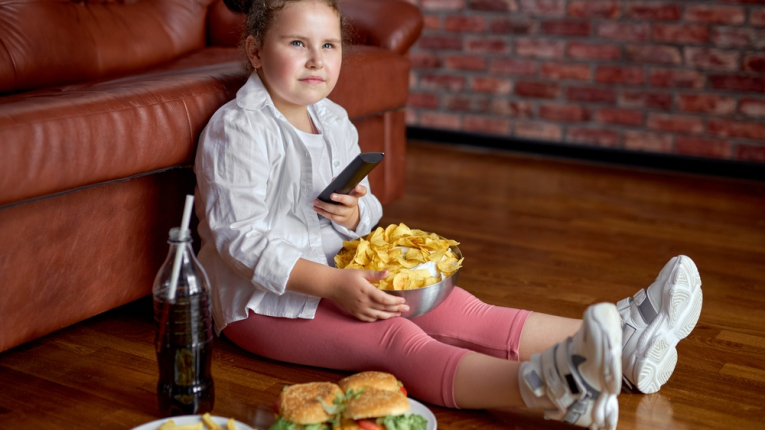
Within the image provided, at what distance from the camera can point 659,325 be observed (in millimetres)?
1264

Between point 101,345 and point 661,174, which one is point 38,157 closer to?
point 101,345

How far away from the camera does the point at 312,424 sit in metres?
1.02

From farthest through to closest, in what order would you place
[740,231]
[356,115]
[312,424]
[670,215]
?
[670,215] → [740,231] → [356,115] → [312,424]

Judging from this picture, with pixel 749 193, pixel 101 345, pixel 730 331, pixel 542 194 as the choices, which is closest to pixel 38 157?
pixel 101 345

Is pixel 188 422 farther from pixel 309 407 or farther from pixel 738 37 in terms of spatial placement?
pixel 738 37

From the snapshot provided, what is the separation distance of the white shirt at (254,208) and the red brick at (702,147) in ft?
6.15

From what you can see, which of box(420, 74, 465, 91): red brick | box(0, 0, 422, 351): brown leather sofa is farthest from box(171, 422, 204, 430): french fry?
box(420, 74, 465, 91): red brick

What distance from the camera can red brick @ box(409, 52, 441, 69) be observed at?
324 centimetres

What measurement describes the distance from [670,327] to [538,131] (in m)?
1.90

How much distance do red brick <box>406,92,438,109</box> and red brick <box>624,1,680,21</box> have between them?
0.85m

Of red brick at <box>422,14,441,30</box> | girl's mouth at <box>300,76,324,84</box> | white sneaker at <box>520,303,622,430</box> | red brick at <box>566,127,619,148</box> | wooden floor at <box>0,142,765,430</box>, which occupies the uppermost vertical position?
girl's mouth at <box>300,76,324,84</box>

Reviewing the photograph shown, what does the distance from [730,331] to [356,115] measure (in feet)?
3.10

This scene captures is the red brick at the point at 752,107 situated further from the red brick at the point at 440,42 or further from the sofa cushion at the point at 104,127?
the sofa cushion at the point at 104,127

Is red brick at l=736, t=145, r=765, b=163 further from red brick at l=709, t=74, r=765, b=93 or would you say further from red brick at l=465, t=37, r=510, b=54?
red brick at l=465, t=37, r=510, b=54
